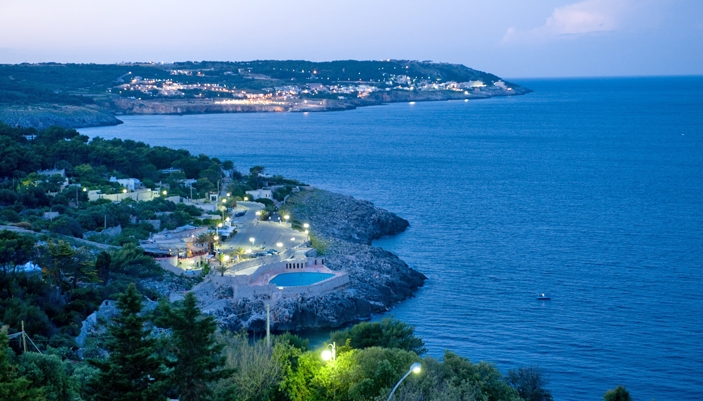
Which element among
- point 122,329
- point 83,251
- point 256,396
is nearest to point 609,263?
point 83,251

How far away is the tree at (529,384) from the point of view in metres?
15.3

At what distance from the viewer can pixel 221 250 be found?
79.5ft

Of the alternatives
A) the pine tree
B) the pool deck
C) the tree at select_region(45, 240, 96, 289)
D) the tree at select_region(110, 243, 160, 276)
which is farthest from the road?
the pine tree

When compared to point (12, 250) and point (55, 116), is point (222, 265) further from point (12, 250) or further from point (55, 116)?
point (55, 116)

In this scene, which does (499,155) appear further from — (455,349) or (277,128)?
(455,349)

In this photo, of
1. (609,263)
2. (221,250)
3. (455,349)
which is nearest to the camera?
(455,349)

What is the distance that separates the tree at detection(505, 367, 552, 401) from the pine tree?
806 centimetres

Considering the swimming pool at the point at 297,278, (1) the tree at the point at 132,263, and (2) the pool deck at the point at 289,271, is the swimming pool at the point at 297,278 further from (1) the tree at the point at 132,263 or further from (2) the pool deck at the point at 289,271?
(1) the tree at the point at 132,263

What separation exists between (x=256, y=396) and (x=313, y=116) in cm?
10799

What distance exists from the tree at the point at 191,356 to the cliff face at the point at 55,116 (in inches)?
2716

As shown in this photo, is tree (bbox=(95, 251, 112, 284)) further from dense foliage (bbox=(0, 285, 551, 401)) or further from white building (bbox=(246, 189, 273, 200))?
white building (bbox=(246, 189, 273, 200))

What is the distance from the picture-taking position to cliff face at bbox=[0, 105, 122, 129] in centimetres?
7831

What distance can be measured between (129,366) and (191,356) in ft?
2.69

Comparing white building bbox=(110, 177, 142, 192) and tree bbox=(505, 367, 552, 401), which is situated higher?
tree bbox=(505, 367, 552, 401)
